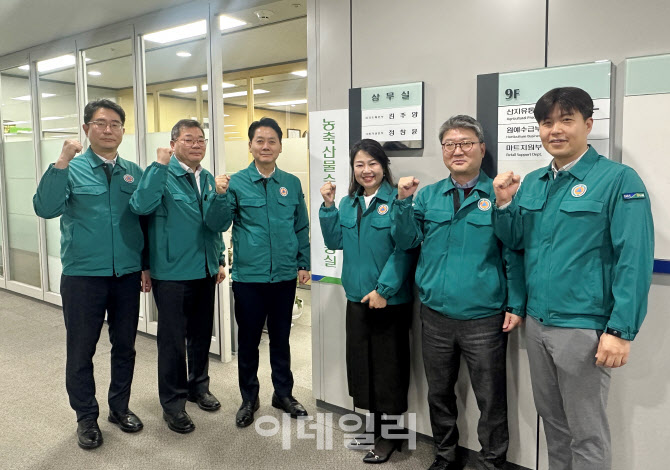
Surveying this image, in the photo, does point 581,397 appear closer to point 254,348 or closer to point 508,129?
point 508,129

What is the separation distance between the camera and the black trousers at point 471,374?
211 cm

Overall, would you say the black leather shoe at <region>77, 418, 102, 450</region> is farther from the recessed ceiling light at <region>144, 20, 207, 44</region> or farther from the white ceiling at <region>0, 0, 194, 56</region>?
the white ceiling at <region>0, 0, 194, 56</region>

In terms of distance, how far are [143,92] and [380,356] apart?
2.96 meters

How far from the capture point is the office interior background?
79.3 inches

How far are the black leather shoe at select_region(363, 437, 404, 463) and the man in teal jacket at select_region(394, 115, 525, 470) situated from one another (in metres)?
0.45

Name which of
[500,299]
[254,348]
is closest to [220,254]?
[254,348]

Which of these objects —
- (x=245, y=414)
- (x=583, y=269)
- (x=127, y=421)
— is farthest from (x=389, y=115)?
(x=127, y=421)

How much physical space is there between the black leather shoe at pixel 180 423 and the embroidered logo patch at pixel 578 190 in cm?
222

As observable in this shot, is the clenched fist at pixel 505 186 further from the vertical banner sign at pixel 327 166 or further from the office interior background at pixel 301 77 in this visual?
the vertical banner sign at pixel 327 166

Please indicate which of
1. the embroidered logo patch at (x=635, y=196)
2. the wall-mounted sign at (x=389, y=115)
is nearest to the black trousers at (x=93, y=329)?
the wall-mounted sign at (x=389, y=115)

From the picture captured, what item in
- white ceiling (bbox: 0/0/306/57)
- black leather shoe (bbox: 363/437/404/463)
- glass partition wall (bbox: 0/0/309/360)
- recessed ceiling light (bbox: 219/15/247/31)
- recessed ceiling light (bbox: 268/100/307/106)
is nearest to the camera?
black leather shoe (bbox: 363/437/404/463)

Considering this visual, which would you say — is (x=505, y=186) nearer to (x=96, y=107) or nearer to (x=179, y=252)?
(x=179, y=252)

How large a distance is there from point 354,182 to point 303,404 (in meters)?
1.44

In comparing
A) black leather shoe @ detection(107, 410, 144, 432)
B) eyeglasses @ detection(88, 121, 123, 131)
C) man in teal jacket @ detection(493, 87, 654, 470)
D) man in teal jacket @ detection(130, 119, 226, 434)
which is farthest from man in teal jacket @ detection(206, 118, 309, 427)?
man in teal jacket @ detection(493, 87, 654, 470)
